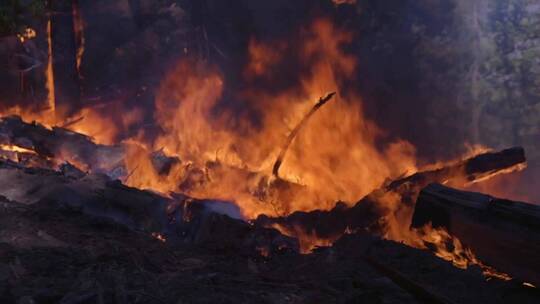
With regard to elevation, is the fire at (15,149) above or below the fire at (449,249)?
above

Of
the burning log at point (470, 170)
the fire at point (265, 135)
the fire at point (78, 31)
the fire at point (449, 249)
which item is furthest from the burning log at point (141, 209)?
the fire at point (78, 31)

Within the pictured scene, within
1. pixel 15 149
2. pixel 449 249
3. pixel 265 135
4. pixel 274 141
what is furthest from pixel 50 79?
pixel 449 249

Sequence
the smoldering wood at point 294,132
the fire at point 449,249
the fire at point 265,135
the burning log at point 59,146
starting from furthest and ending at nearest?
the smoldering wood at point 294,132
the fire at point 265,135
the burning log at point 59,146
the fire at point 449,249

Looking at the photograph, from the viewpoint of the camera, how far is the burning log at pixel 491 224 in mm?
4027

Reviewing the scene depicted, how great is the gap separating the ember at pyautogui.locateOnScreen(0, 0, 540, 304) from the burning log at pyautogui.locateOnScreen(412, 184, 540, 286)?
2 cm

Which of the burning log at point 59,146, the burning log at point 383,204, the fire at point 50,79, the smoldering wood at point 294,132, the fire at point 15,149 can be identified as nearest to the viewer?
the burning log at point 383,204

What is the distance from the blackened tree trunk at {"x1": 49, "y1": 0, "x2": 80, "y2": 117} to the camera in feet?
32.4

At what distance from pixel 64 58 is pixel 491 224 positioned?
30.4 ft

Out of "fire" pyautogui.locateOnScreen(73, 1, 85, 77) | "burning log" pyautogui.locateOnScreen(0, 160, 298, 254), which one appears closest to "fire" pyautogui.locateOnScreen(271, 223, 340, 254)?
"burning log" pyautogui.locateOnScreen(0, 160, 298, 254)

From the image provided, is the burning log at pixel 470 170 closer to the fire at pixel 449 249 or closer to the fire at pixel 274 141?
the fire at pixel 274 141

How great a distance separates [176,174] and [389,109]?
13.8ft

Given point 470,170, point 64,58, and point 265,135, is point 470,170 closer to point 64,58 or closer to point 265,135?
point 265,135

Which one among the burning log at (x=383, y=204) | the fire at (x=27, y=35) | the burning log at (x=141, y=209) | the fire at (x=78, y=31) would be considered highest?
the fire at (x=78, y=31)

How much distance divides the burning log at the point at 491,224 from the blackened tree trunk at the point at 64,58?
8211 mm
